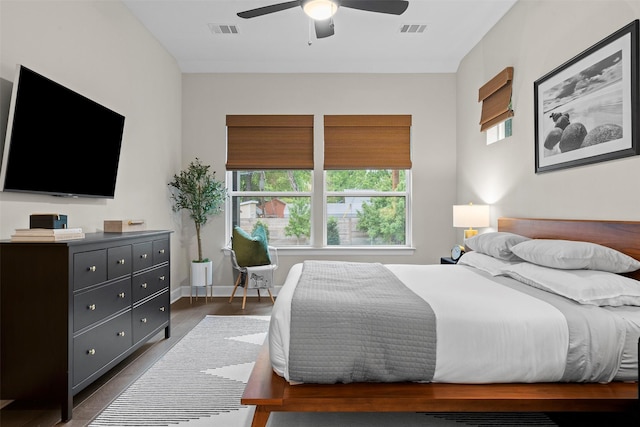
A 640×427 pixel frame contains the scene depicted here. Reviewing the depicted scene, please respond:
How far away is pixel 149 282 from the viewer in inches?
119

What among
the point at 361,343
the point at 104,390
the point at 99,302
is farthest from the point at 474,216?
the point at 104,390

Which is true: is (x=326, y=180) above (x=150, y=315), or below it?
above

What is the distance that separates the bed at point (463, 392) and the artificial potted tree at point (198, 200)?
10.1ft

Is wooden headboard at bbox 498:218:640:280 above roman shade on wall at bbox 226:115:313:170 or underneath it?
underneath

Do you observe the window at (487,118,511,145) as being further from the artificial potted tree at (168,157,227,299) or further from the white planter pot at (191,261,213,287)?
the white planter pot at (191,261,213,287)

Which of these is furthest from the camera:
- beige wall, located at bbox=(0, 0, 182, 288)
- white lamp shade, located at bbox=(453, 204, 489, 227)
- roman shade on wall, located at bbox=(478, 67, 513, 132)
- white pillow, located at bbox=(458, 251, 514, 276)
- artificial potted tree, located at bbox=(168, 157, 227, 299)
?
artificial potted tree, located at bbox=(168, 157, 227, 299)

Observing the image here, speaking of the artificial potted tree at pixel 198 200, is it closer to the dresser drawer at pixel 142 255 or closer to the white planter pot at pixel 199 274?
the white planter pot at pixel 199 274

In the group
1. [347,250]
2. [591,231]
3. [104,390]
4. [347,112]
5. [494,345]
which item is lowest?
[104,390]

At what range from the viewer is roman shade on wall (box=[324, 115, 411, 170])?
16.5ft

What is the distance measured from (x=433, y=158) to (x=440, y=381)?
377 centimetres

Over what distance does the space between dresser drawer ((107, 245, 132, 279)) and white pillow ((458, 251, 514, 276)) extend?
2.57m

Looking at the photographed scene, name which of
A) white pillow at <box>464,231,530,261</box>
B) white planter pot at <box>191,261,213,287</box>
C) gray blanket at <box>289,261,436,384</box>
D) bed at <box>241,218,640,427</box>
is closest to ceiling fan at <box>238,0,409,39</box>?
white pillow at <box>464,231,530,261</box>

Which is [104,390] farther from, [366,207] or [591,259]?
[366,207]

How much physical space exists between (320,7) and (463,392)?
2.49 meters
